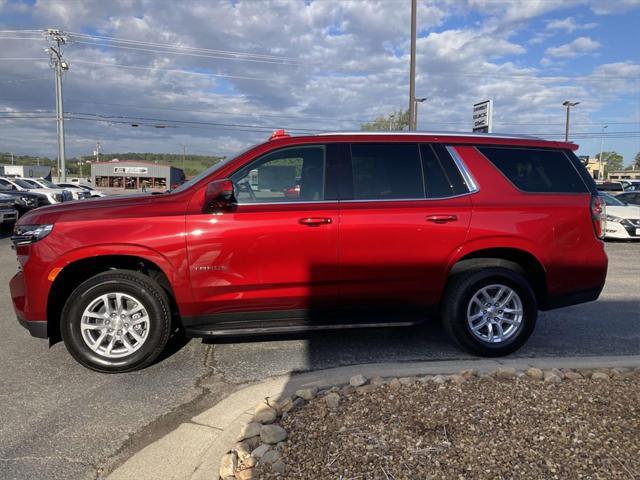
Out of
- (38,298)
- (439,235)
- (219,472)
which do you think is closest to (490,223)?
(439,235)

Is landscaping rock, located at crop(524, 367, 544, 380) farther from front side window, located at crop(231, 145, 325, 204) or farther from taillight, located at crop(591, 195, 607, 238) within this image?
front side window, located at crop(231, 145, 325, 204)

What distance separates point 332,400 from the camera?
3018mm

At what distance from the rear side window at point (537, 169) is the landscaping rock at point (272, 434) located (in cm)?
301

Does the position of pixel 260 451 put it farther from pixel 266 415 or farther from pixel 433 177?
pixel 433 177

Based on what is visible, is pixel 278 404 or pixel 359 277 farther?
pixel 359 277

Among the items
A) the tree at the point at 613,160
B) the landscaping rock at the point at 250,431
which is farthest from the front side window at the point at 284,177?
the tree at the point at 613,160

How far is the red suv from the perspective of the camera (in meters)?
3.81

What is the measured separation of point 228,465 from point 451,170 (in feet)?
9.88

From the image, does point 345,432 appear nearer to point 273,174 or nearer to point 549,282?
point 273,174

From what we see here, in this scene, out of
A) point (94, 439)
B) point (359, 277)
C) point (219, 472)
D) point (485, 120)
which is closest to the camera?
point (219, 472)

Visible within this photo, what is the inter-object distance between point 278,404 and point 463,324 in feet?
6.27

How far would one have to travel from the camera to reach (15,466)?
2.71 m

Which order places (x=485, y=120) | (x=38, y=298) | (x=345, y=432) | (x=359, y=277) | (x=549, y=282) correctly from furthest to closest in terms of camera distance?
(x=485, y=120) < (x=549, y=282) < (x=359, y=277) < (x=38, y=298) < (x=345, y=432)

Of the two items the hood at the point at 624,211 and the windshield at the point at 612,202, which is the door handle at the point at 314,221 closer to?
the hood at the point at 624,211
